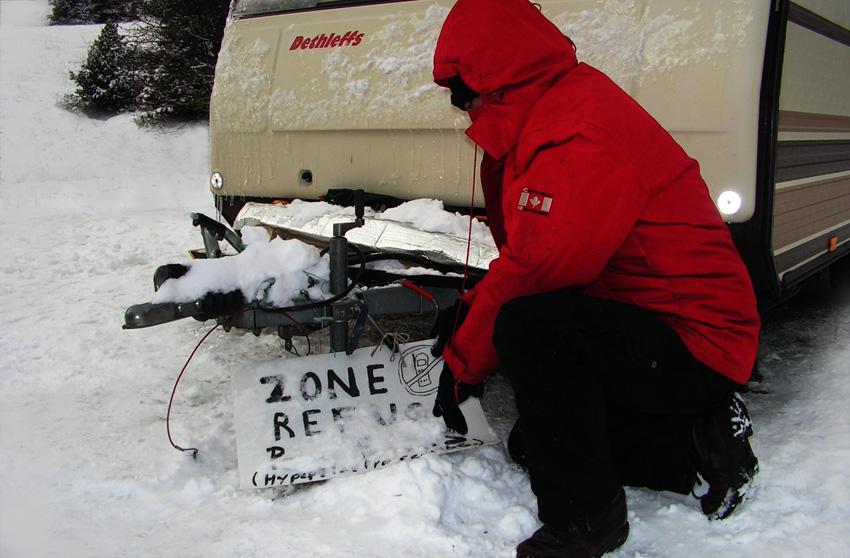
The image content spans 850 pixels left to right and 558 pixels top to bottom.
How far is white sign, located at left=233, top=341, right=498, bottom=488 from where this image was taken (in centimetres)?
234

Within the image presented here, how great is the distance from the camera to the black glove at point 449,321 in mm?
2281

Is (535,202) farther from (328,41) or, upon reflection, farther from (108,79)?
(108,79)

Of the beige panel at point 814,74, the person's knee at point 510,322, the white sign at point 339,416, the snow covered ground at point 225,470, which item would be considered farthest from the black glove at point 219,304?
the beige panel at point 814,74

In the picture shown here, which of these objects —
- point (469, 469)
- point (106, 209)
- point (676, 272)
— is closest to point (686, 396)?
point (676, 272)

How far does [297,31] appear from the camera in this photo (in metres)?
3.42

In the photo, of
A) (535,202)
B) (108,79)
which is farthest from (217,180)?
(108,79)

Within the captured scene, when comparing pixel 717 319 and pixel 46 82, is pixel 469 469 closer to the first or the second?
pixel 717 319

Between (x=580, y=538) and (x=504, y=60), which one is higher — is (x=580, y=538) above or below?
below

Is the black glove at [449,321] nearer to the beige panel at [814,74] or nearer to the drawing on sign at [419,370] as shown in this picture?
the drawing on sign at [419,370]

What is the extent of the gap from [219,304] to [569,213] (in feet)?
4.09

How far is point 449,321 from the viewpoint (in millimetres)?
2354

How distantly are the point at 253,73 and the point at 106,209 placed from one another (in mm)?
7169

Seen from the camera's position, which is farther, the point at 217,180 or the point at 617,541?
the point at 217,180

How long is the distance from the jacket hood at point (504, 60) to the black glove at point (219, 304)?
1.03 meters
